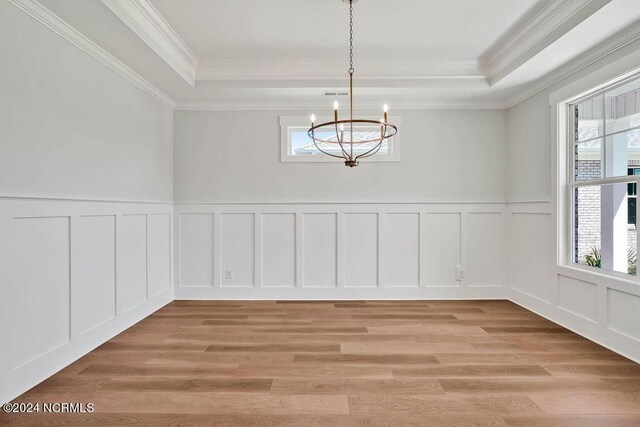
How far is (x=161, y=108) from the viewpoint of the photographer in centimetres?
436

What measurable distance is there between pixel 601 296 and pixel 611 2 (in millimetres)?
2187

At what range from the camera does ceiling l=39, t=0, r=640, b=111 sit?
2816 millimetres

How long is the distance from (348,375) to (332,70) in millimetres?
3037

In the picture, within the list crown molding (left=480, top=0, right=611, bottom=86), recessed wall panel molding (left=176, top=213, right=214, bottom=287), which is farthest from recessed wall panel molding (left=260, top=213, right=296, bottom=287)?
crown molding (left=480, top=0, right=611, bottom=86)

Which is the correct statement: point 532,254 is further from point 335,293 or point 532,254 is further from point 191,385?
point 191,385

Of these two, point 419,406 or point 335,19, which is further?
point 335,19

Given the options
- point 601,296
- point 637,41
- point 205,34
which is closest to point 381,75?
point 205,34

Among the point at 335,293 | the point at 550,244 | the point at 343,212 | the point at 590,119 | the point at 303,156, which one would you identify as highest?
the point at 590,119

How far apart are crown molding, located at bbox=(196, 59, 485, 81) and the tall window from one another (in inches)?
45.5

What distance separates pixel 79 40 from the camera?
2.82 meters

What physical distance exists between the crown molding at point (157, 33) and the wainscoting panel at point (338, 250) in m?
1.63

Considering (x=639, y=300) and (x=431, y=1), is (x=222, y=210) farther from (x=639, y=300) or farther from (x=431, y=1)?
(x=639, y=300)

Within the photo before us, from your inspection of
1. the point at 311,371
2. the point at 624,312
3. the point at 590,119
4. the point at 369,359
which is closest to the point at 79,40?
the point at 311,371

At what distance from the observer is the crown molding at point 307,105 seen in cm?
460
